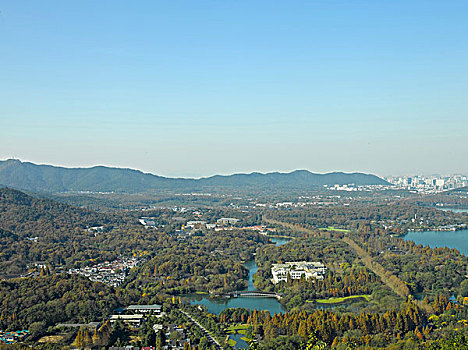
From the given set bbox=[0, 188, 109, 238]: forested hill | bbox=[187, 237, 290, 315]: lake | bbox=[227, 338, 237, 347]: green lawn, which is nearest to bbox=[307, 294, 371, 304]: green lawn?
bbox=[187, 237, 290, 315]: lake

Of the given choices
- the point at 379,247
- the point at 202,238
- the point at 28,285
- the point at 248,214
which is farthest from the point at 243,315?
the point at 248,214

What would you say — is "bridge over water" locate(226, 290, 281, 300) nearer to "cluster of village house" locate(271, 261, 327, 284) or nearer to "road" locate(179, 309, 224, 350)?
"cluster of village house" locate(271, 261, 327, 284)

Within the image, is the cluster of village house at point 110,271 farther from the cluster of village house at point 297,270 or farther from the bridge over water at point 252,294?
the cluster of village house at point 297,270

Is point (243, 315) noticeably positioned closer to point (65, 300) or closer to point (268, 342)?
point (268, 342)

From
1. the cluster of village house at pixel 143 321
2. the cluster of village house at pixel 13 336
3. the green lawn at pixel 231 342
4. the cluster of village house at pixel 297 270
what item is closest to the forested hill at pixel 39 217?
the cluster of village house at pixel 297 270

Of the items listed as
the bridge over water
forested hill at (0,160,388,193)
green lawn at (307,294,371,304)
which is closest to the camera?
green lawn at (307,294,371,304)

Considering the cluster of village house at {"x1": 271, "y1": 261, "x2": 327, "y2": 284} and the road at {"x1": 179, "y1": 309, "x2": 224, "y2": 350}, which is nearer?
the road at {"x1": 179, "y1": 309, "x2": 224, "y2": 350}

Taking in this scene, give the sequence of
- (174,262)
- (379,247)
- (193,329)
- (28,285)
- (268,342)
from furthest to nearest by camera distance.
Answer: (379,247), (174,262), (28,285), (193,329), (268,342)
